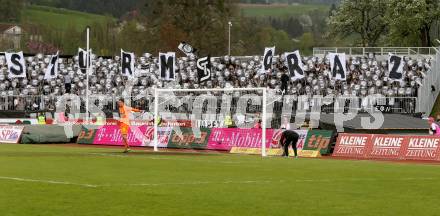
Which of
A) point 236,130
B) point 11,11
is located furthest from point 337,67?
point 11,11

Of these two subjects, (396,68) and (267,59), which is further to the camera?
(267,59)

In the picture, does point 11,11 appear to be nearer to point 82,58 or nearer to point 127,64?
point 82,58

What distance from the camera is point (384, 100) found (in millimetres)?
55312

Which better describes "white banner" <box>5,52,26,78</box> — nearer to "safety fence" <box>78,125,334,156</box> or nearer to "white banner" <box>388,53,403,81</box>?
"safety fence" <box>78,125,334,156</box>

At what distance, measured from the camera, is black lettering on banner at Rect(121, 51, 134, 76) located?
58781 mm

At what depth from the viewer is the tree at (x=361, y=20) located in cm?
9388

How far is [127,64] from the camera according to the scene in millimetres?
59062

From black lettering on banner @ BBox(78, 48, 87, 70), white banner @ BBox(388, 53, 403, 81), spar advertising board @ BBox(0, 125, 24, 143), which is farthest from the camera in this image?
black lettering on banner @ BBox(78, 48, 87, 70)

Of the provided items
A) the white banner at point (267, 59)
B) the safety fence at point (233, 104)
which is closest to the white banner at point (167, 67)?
the safety fence at point (233, 104)

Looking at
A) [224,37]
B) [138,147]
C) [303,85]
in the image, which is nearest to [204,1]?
[224,37]

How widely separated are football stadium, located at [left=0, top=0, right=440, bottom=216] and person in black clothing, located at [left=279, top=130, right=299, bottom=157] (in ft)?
0.20

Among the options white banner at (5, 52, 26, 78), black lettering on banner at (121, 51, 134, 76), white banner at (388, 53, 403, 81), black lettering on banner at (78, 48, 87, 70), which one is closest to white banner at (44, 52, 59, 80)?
black lettering on banner at (78, 48, 87, 70)

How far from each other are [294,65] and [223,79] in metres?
10.4

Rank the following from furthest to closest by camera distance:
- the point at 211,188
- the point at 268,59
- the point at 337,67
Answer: the point at 268,59 → the point at 337,67 → the point at 211,188
